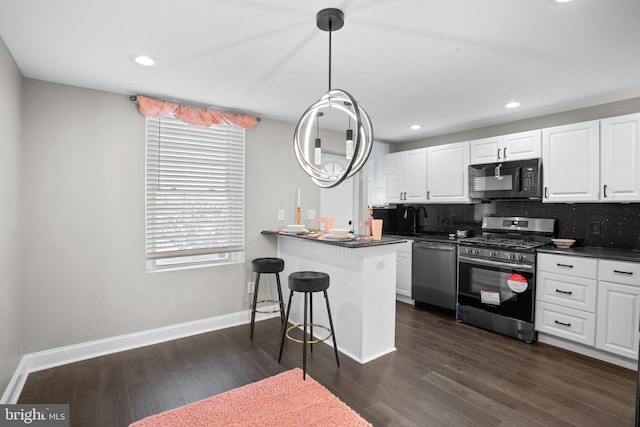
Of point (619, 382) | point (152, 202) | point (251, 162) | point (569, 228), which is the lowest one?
point (619, 382)

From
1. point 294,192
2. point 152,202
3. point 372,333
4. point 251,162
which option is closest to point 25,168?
point 152,202

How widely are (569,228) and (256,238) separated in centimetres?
345

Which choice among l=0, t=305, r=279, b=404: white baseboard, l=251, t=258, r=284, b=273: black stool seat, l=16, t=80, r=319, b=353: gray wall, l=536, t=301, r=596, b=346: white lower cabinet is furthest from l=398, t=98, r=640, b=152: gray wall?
l=16, t=80, r=319, b=353: gray wall

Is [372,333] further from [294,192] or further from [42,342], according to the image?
[42,342]

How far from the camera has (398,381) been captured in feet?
8.04

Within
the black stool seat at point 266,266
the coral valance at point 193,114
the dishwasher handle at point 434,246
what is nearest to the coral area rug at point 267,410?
the black stool seat at point 266,266

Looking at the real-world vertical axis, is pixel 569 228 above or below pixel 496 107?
below

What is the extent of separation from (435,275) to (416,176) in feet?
4.74

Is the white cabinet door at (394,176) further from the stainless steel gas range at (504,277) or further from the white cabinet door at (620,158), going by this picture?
the white cabinet door at (620,158)

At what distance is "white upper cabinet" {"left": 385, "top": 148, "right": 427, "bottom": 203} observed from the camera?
15.1 feet

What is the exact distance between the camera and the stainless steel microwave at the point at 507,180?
350 cm

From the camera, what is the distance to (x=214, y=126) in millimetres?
3477

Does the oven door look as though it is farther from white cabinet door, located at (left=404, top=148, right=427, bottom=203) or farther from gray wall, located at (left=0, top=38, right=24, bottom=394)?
gray wall, located at (left=0, top=38, right=24, bottom=394)

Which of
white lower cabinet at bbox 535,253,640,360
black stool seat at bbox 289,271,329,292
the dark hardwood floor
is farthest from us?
white lower cabinet at bbox 535,253,640,360
